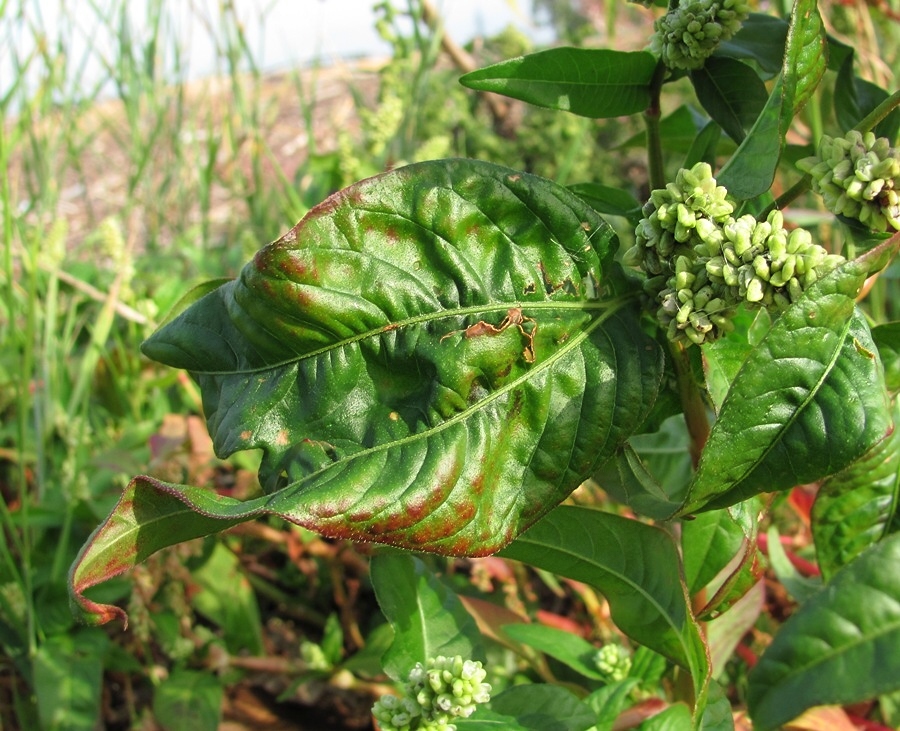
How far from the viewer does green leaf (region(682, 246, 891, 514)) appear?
50 centimetres

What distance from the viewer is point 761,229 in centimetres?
52

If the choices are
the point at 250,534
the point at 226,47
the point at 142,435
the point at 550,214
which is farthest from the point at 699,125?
the point at 226,47

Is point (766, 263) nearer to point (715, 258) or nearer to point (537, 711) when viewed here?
point (715, 258)

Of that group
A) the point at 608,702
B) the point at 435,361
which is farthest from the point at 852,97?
the point at 608,702

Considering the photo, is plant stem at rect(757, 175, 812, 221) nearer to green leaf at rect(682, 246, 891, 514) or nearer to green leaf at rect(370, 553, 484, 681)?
green leaf at rect(682, 246, 891, 514)

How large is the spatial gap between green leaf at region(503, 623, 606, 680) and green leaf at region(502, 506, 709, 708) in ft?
0.54

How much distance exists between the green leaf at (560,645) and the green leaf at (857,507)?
0.93ft

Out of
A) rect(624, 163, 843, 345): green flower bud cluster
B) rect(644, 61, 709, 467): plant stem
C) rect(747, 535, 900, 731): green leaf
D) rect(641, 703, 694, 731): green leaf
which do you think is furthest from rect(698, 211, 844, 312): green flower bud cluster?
rect(641, 703, 694, 731): green leaf

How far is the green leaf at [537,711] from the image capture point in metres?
0.69

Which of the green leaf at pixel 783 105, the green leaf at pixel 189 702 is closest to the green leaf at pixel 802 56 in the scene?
the green leaf at pixel 783 105

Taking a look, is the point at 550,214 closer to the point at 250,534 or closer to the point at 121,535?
the point at 121,535

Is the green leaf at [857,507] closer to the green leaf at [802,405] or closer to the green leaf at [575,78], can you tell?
the green leaf at [802,405]

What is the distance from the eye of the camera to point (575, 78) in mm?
622

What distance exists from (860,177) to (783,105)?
2.7 inches
